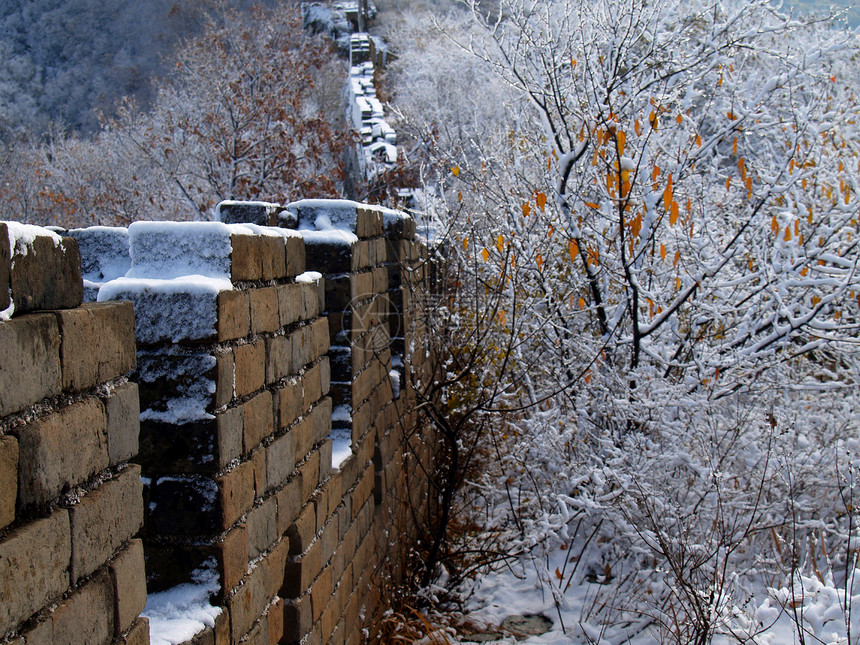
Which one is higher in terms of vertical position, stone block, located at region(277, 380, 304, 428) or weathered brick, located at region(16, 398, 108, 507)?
weathered brick, located at region(16, 398, 108, 507)

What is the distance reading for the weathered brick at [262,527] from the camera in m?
1.64

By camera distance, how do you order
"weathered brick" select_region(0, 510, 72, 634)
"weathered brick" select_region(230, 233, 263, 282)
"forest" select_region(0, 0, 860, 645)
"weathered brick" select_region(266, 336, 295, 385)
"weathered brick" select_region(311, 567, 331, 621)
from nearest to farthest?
1. "weathered brick" select_region(0, 510, 72, 634)
2. "weathered brick" select_region(230, 233, 263, 282)
3. "weathered brick" select_region(266, 336, 295, 385)
4. "weathered brick" select_region(311, 567, 331, 621)
5. "forest" select_region(0, 0, 860, 645)

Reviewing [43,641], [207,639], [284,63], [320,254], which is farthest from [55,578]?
[284,63]

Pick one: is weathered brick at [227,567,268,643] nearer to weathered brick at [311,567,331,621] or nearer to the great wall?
the great wall

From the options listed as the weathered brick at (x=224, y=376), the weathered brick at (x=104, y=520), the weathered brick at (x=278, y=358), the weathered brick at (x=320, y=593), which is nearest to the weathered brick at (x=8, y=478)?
the weathered brick at (x=104, y=520)

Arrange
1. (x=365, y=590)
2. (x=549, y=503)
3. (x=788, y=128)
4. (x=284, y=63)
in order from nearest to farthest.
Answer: (x=365, y=590), (x=549, y=503), (x=788, y=128), (x=284, y=63)

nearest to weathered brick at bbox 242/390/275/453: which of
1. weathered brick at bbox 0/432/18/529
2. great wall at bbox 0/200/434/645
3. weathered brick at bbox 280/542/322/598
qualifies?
great wall at bbox 0/200/434/645

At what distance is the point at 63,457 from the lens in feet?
3.01

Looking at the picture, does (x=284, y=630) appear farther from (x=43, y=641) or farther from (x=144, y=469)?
(x=43, y=641)

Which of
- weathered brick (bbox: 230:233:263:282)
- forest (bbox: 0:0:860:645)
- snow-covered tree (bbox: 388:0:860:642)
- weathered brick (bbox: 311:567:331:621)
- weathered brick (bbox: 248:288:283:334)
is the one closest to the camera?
weathered brick (bbox: 230:233:263:282)

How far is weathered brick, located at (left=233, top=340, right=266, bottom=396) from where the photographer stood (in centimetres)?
159

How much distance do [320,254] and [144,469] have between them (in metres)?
1.19

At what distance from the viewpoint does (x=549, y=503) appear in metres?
4.45

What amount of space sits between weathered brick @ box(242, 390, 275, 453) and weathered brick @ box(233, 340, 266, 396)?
0.03m
